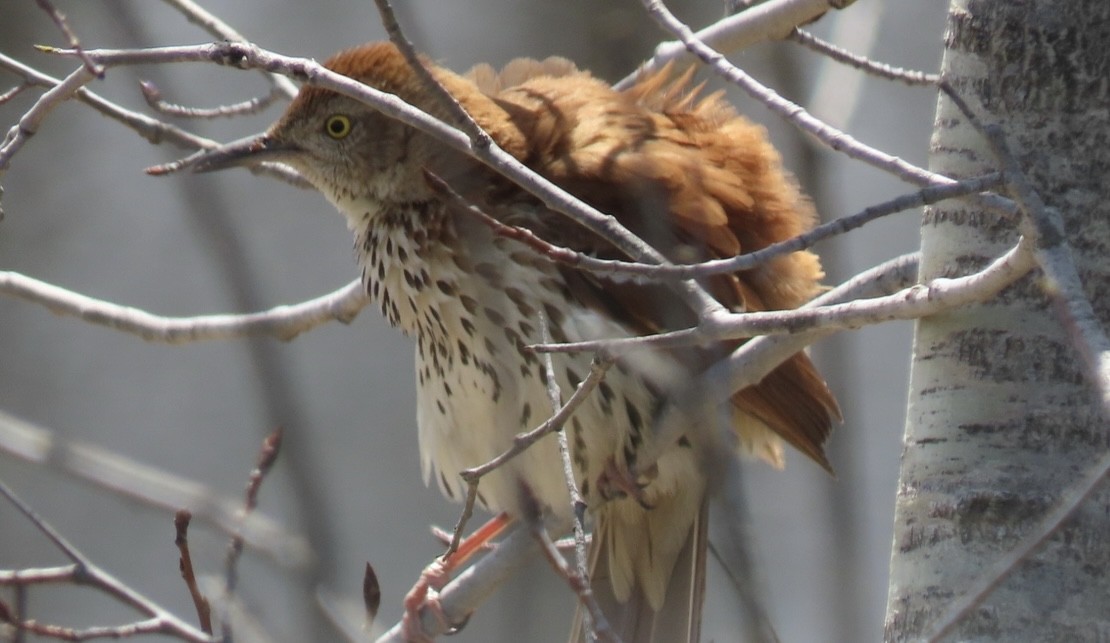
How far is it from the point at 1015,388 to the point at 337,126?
185 centimetres

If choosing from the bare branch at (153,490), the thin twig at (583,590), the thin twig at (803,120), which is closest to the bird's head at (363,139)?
the bare branch at (153,490)

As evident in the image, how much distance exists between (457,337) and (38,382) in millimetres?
4178

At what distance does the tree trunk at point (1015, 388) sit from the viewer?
1959 millimetres

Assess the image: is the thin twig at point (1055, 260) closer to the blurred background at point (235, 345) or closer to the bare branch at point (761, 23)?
the bare branch at point (761, 23)

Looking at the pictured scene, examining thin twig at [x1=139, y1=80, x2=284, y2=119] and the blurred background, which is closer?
thin twig at [x1=139, y1=80, x2=284, y2=119]

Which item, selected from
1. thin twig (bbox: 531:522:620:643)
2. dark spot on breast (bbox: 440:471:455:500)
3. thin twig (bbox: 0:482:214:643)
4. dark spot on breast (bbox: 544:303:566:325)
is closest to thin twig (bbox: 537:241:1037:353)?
thin twig (bbox: 531:522:620:643)

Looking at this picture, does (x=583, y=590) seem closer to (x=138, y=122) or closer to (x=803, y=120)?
(x=803, y=120)

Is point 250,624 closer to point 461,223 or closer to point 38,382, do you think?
point 461,223

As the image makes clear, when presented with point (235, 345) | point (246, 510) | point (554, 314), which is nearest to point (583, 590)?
point (246, 510)

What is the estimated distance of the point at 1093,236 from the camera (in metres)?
2.03

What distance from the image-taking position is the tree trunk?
1959mm

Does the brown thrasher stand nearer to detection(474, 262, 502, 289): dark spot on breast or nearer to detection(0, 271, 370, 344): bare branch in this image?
detection(474, 262, 502, 289): dark spot on breast

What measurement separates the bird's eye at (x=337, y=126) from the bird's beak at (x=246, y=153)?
0.27 feet

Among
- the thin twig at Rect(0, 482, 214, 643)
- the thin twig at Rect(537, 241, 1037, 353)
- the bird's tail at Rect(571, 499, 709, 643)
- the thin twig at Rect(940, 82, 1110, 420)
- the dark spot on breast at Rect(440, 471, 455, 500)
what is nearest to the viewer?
the thin twig at Rect(940, 82, 1110, 420)
